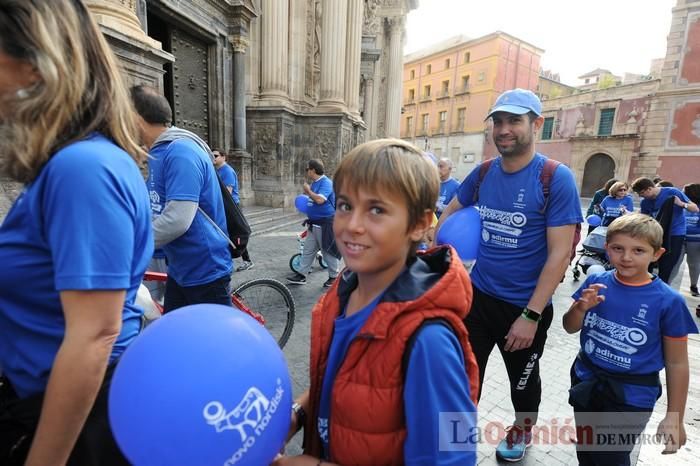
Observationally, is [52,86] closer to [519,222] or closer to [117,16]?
[519,222]

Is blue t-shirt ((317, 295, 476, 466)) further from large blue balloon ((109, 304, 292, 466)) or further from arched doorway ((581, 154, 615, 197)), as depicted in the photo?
arched doorway ((581, 154, 615, 197))

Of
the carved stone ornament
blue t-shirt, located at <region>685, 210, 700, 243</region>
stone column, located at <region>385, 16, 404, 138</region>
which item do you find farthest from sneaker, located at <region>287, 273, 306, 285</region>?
stone column, located at <region>385, 16, 404, 138</region>

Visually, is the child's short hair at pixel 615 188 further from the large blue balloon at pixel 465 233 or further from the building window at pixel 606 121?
the building window at pixel 606 121

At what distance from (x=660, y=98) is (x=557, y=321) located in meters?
27.7

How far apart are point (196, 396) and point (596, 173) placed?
37695mm

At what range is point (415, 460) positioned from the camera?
880 millimetres

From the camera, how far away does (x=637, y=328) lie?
1.77 m

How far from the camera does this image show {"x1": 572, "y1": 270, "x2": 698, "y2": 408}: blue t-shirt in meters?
1.72

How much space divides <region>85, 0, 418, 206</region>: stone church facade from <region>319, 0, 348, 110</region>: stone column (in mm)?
32

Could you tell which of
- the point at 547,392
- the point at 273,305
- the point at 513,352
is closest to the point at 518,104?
the point at 513,352

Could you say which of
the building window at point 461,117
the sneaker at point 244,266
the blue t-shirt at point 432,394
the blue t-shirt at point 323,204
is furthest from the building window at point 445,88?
the blue t-shirt at point 432,394

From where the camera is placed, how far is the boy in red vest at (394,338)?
874 millimetres

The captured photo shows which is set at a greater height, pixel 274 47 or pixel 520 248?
pixel 274 47

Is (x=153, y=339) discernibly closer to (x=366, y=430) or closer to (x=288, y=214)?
(x=366, y=430)
